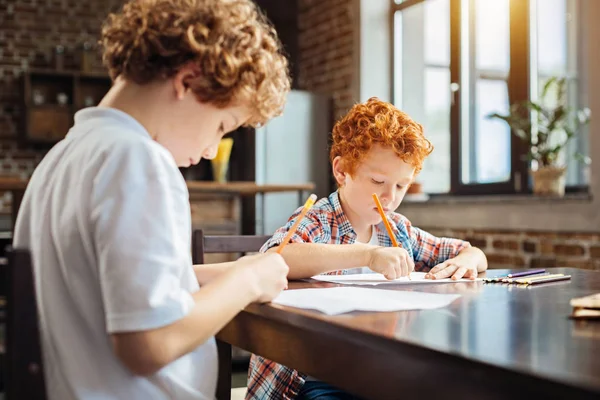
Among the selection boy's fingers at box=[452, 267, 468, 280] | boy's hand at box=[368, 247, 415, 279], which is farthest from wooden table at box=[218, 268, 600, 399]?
boy's fingers at box=[452, 267, 468, 280]

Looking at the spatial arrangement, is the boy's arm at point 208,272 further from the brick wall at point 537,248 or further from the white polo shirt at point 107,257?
the brick wall at point 537,248

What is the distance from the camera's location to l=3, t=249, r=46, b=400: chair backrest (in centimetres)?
76

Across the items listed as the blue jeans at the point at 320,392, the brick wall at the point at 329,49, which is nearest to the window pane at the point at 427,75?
the brick wall at the point at 329,49

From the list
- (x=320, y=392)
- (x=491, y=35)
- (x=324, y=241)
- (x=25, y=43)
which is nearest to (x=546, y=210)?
(x=491, y=35)

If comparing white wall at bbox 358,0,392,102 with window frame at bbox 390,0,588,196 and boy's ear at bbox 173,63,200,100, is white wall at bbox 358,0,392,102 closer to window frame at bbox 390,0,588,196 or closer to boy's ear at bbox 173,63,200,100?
window frame at bbox 390,0,588,196

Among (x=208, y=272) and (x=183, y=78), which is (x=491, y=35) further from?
(x=183, y=78)

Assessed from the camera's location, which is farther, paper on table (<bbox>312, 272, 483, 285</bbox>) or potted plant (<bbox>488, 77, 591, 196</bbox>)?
potted plant (<bbox>488, 77, 591, 196</bbox>)

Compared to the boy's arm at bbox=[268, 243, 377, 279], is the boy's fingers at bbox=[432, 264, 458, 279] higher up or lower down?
lower down

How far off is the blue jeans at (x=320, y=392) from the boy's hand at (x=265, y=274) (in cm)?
35

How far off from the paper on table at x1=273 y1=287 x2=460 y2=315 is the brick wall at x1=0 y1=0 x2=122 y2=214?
628 centimetres

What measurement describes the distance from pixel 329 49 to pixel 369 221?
449 cm

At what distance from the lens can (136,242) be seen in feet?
2.66

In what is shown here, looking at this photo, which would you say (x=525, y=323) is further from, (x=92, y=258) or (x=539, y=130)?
(x=539, y=130)

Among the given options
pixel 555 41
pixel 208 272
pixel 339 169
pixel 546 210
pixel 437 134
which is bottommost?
pixel 208 272
